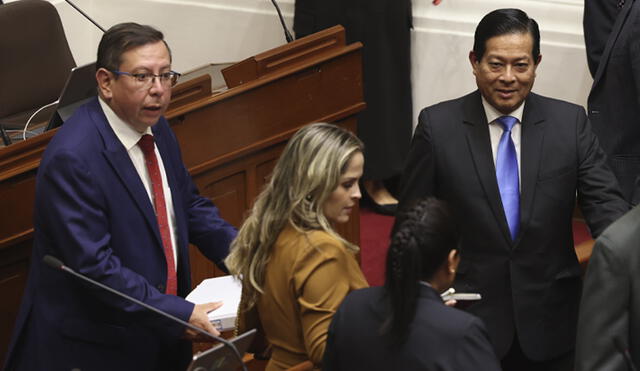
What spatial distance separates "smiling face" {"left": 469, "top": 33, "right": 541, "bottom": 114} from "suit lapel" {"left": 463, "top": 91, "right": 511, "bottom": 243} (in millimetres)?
48

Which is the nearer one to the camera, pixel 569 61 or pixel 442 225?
pixel 442 225

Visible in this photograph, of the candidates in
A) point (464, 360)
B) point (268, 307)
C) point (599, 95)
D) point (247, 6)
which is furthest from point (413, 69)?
point (464, 360)

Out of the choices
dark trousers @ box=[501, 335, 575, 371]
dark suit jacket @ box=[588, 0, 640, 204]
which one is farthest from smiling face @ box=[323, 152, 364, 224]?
dark suit jacket @ box=[588, 0, 640, 204]

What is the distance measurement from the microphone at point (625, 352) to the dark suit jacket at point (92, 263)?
3.36 feet

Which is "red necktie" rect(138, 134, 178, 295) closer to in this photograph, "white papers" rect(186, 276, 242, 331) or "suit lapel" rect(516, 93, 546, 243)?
"white papers" rect(186, 276, 242, 331)

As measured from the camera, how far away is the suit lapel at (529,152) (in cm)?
282

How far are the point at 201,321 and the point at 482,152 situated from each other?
0.82 meters

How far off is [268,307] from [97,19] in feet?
13.6

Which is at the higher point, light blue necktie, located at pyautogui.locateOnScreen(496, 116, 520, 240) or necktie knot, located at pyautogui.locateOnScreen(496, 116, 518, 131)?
necktie knot, located at pyautogui.locateOnScreen(496, 116, 518, 131)

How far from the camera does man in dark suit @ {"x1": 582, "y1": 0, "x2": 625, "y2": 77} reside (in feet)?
14.3

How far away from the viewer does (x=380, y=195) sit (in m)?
5.37

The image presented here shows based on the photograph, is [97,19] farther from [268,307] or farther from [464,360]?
[464,360]

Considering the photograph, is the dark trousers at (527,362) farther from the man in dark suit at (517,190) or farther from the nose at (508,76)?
the nose at (508,76)

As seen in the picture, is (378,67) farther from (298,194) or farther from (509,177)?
(298,194)
